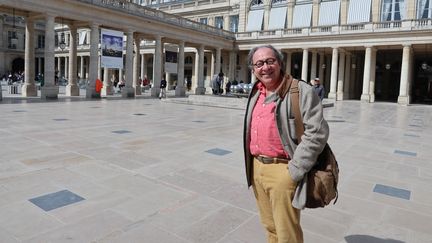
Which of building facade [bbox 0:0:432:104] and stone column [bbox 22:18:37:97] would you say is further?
building facade [bbox 0:0:432:104]

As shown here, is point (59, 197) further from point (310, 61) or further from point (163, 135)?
point (310, 61)

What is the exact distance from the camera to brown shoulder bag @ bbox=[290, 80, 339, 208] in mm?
2314

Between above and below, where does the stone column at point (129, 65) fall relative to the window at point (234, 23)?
below

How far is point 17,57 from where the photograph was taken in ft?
212

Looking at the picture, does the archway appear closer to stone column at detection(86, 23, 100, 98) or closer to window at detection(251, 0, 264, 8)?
window at detection(251, 0, 264, 8)

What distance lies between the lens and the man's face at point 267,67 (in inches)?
99.3

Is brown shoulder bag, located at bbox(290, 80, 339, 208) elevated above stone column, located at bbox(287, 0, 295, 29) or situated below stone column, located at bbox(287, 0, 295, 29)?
below

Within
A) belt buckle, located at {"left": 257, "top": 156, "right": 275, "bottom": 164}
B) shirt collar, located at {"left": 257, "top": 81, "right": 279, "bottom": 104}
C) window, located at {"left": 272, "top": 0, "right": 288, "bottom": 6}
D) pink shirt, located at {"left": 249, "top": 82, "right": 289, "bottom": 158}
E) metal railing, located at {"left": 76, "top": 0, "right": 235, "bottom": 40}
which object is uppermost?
window, located at {"left": 272, "top": 0, "right": 288, "bottom": 6}

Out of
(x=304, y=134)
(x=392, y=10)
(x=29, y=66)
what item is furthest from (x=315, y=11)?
(x=304, y=134)

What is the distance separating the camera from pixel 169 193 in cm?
492

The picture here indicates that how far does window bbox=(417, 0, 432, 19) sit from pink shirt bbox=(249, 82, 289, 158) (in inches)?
1466

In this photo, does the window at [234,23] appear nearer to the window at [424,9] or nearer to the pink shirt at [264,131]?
the window at [424,9]

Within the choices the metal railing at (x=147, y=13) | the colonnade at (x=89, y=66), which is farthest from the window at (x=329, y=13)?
the colonnade at (x=89, y=66)

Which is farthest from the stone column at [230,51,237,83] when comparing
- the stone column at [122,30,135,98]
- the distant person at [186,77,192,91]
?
the stone column at [122,30,135,98]
